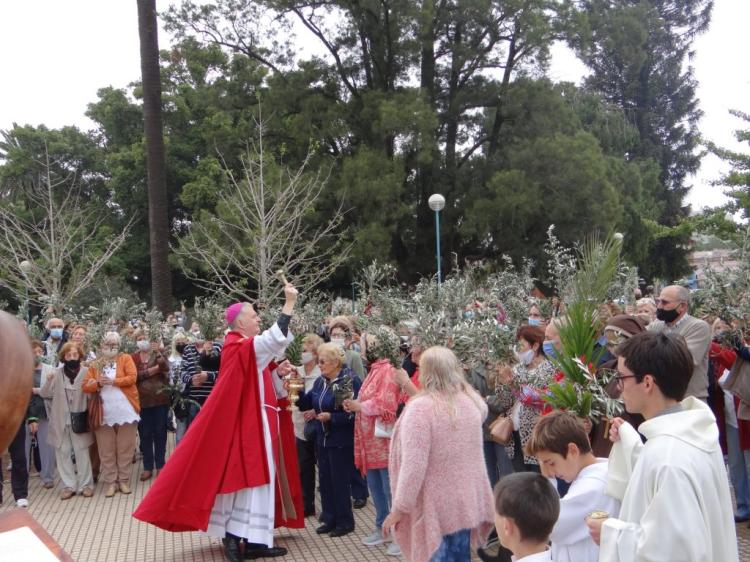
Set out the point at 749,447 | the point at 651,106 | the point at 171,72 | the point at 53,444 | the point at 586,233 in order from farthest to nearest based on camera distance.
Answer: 1. the point at 651,106
2. the point at 171,72
3. the point at 586,233
4. the point at 53,444
5. the point at 749,447

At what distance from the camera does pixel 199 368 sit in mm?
9008

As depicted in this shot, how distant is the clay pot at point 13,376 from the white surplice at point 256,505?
540 cm

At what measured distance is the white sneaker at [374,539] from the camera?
281 inches

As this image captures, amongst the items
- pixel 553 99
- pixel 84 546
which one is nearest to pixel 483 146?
pixel 553 99

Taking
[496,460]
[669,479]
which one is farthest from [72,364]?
[669,479]

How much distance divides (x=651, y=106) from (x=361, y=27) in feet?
81.4

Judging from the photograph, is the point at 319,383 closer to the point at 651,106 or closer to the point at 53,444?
the point at 53,444

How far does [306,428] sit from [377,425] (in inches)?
48.8

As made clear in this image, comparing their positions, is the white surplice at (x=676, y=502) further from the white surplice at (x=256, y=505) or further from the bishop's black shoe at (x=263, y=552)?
the bishop's black shoe at (x=263, y=552)

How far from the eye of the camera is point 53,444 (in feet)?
32.3

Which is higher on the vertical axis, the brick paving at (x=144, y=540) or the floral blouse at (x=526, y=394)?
the floral blouse at (x=526, y=394)

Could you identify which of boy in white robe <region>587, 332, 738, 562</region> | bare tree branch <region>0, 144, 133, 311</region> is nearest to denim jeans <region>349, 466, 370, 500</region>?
boy in white robe <region>587, 332, 738, 562</region>

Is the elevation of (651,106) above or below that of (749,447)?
above

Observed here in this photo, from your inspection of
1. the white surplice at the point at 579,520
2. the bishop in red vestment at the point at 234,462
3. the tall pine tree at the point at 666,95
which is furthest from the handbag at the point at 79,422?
the tall pine tree at the point at 666,95
